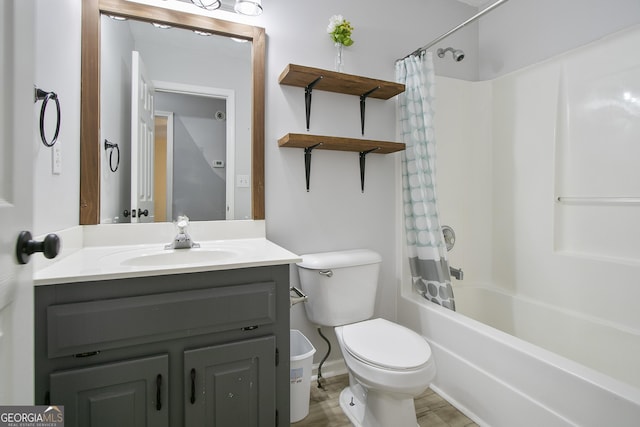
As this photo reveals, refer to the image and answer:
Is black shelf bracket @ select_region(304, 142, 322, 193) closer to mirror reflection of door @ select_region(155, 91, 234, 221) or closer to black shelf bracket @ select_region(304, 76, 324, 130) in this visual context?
black shelf bracket @ select_region(304, 76, 324, 130)

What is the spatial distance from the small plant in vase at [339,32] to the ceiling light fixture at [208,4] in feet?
2.04

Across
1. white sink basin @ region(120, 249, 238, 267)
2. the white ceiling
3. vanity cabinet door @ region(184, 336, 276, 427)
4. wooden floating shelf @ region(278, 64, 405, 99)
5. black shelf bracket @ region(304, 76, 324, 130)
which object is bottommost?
vanity cabinet door @ region(184, 336, 276, 427)

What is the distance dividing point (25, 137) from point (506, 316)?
255cm

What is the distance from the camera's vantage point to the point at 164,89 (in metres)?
1.58

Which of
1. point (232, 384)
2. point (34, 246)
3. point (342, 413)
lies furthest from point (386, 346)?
point (34, 246)

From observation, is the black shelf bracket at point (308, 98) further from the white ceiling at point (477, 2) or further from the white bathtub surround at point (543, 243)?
the white ceiling at point (477, 2)

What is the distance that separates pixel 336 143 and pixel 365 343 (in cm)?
103

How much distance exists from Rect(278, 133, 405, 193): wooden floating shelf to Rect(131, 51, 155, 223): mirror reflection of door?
66 centimetres

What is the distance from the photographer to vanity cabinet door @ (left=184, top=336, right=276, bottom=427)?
3.59ft

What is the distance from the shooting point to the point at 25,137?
2.08 ft

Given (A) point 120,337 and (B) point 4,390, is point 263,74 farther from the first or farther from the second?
(B) point 4,390

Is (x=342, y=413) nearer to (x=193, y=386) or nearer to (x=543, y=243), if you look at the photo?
(x=193, y=386)

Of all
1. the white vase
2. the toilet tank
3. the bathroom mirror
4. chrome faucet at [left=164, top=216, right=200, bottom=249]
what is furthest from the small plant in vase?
chrome faucet at [left=164, top=216, right=200, bottom=249]

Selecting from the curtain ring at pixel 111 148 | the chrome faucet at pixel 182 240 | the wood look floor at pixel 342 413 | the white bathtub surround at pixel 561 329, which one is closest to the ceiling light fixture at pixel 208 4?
the curtain ring at pixel 111 148
